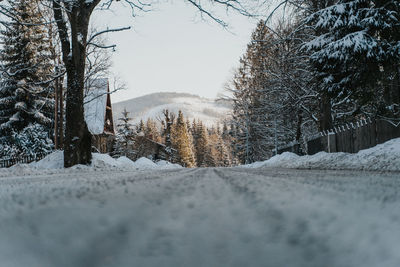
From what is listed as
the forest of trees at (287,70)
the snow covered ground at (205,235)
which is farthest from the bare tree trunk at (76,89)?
the snow covered ground at (205,235)

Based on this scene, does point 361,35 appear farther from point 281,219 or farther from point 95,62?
point 95,62

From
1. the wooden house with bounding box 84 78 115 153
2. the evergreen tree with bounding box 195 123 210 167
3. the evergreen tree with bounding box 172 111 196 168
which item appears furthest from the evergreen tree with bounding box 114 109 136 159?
the evergreen tree with bounding box 195 123 210 167

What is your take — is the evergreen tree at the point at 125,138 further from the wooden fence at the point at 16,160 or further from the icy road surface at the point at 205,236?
the icy road surface at the point at 205,236

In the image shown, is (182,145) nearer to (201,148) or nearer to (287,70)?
(201,148)

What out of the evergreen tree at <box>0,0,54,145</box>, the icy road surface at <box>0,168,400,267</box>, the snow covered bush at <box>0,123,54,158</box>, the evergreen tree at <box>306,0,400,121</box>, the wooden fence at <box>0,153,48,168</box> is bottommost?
the icy road surface at <box>0,168,400,267</box>

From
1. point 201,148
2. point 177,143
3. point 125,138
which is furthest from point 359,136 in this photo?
point 201,148

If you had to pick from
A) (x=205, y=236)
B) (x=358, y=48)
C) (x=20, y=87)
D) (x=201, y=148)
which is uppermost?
(x=20, y=87)

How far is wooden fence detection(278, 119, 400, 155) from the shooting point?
6082 millimetres

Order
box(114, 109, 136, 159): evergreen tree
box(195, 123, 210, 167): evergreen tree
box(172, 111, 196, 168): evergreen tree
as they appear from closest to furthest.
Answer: box(114, 109, 136, 159): evergreen tree, box(172, 111, 196, 168): evergreen tree, box(195, 123, 210, 167): evergreen tree

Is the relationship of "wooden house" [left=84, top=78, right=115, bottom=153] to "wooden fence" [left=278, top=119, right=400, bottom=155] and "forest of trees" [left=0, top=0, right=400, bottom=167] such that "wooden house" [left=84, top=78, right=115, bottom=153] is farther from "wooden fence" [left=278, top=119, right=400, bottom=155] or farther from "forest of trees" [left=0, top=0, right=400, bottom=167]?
"wooden fence" [left=278, top=119, right=400, bottom=155]

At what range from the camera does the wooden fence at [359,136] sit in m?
6.08

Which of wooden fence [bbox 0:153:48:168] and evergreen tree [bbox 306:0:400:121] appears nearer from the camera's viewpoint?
evergreen tree [bbox 306:0:400:121]

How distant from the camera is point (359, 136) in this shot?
6.95 meters

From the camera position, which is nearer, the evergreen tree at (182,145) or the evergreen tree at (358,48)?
the evergreen tree at (358,48)
